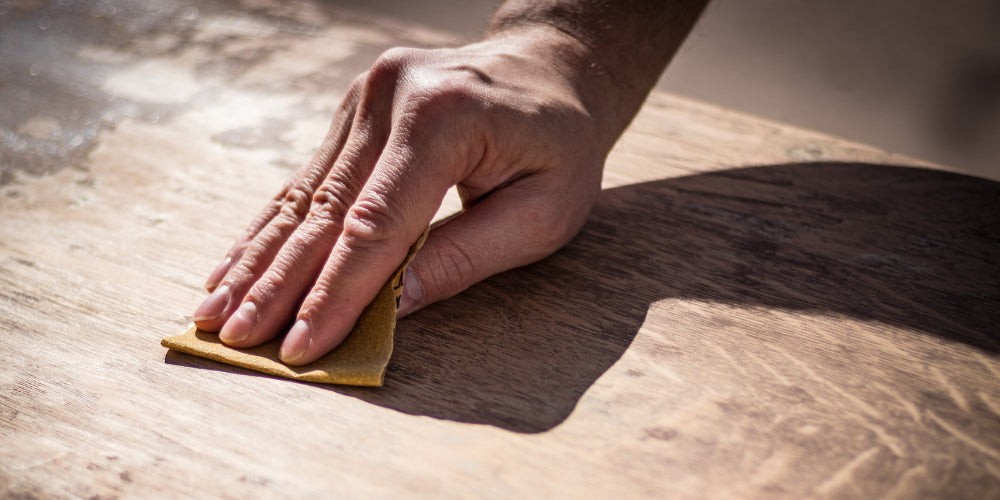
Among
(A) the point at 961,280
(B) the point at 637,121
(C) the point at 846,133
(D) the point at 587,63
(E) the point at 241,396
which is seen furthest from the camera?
(C) the point at 846,133

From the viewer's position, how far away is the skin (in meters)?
0.74

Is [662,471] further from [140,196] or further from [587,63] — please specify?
[140,196]

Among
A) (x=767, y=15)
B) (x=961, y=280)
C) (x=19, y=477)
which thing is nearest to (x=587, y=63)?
(x=961, y=280)

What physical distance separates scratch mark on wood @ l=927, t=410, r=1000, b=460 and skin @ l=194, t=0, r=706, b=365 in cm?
50

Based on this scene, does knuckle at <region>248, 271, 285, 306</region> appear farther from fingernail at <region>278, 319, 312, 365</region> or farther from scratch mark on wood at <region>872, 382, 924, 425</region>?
scratch mark on wood at <region>872, 382, 924, 425</region>

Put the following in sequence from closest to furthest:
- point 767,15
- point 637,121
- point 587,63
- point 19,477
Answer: point 19,477, point 587,63, point 637,121, point 767,15

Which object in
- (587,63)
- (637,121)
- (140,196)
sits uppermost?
(587,63)

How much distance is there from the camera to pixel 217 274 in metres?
0.85

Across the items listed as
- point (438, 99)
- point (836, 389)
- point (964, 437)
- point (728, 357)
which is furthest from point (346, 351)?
point (964, 437)

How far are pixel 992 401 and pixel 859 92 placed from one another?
2537mm

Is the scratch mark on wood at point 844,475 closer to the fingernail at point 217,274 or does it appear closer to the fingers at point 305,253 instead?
the fingers at point 305,253

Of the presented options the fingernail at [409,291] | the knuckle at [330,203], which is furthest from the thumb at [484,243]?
the knuckle at [330,203]

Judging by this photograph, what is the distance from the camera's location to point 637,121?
1394 millimetres

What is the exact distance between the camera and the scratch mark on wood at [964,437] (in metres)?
0.61
